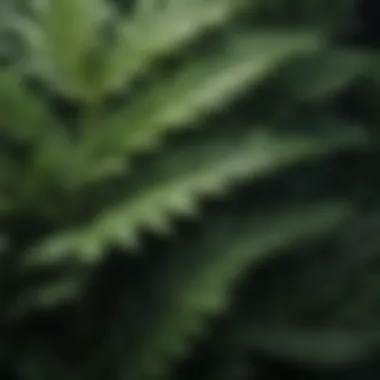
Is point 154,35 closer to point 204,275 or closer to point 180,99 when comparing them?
point 180,99

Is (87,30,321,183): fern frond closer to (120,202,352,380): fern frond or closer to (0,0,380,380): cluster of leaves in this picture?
(0,0,380,380): cluster of leaves

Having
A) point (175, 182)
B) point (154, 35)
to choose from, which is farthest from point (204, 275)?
point (154, 35)

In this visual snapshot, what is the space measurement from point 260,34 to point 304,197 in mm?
250

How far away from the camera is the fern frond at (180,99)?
1103 millimetres

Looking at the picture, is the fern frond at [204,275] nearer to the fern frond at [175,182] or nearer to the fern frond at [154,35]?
the fern frond at [175,182]

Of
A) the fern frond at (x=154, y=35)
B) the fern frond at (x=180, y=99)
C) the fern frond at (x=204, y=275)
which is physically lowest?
the fern frond at (x=204, y=275)

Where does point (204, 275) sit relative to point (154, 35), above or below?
below

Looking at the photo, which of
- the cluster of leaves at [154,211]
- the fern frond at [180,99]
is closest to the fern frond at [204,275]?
the cluster of leaves at [154,211]

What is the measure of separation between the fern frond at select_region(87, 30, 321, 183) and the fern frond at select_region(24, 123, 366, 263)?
5 centimetres

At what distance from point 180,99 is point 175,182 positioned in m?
0.10

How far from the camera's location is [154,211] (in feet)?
3.44

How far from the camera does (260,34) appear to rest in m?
1.30

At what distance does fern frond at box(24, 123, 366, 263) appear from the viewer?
3.45 ft

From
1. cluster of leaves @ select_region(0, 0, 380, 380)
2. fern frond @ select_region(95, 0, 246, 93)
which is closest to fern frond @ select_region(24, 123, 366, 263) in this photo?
cluster of leaves @ select_region(0, 0, 380, 380)
